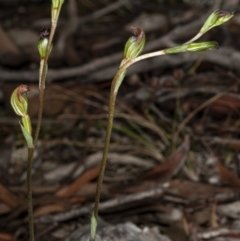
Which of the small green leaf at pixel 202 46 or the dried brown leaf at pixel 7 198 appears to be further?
the dried brown leaf at pixel 7 198

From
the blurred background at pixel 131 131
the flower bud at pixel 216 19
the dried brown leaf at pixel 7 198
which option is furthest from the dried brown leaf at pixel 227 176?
the flower bud at pixel 216 19

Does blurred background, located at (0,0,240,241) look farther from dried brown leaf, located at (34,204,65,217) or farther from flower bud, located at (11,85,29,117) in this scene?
flower bud, located at (11,85,29,117)

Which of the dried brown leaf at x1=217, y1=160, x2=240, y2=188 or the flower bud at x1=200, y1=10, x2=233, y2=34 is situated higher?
the dried brown leaf at x1=217, y1=160, x2=240, y2=188

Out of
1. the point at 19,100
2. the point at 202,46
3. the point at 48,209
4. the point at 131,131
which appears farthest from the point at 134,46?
the point at 131,131

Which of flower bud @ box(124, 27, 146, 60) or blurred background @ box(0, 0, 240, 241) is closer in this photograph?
flower bud @ box(124, 27, 146, 60)

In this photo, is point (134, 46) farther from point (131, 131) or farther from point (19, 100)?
point (131, 131)

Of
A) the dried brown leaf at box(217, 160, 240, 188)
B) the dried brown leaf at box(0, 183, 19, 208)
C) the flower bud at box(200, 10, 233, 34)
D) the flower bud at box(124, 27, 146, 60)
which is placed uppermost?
the dried brown leaf at box(217, 160, 240, 188)

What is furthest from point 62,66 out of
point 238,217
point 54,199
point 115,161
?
point 238,217

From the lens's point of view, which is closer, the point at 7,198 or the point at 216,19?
the point at 216,19

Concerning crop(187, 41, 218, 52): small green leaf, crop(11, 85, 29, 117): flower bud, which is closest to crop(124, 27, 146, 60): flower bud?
crop(187, 41, 218, 52): small green leaf

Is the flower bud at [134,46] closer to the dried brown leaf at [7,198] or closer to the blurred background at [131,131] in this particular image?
the blurred background at [131,131]

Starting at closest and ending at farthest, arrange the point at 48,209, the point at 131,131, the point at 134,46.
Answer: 1. the point at 134,46
2. the point at 48,209
3. the point at 131,131
